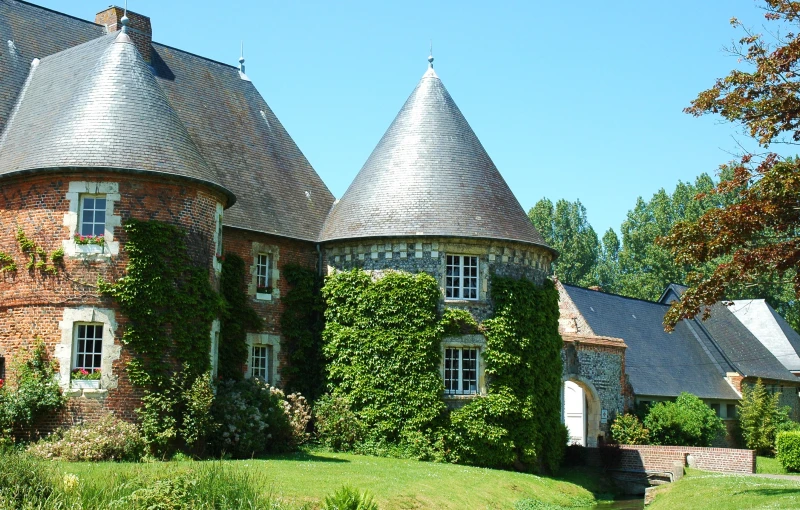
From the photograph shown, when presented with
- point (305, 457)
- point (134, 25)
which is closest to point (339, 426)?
point (305, 457)

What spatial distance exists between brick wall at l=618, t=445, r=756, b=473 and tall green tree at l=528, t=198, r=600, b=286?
1636 inches

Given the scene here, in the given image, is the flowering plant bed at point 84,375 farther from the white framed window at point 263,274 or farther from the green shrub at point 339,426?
the green shrub at point 339,426

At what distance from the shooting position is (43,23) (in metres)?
25.4

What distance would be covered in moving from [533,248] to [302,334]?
671 cm

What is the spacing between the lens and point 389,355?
23688 millimetres

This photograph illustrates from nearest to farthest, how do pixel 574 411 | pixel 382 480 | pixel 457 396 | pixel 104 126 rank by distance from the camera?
1. pixel 382 480
2. pixel 104 126
3. pixel 457 396
4. pixel 574 411

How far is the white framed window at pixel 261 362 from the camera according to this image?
2431cm

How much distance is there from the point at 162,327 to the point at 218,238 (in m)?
3.09

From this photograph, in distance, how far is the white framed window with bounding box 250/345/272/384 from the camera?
24312 mm

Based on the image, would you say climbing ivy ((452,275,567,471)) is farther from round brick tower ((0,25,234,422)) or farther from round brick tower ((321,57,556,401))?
round brick tower ((0,25,234,422))

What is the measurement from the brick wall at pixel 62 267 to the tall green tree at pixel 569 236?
172ft

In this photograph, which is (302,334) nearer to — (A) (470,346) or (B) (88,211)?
(A) (470,346)

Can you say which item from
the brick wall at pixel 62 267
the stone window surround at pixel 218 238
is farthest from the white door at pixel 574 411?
the brick wall at pixel 62 267

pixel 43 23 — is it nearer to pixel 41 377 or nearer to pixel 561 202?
pixel 41 377
